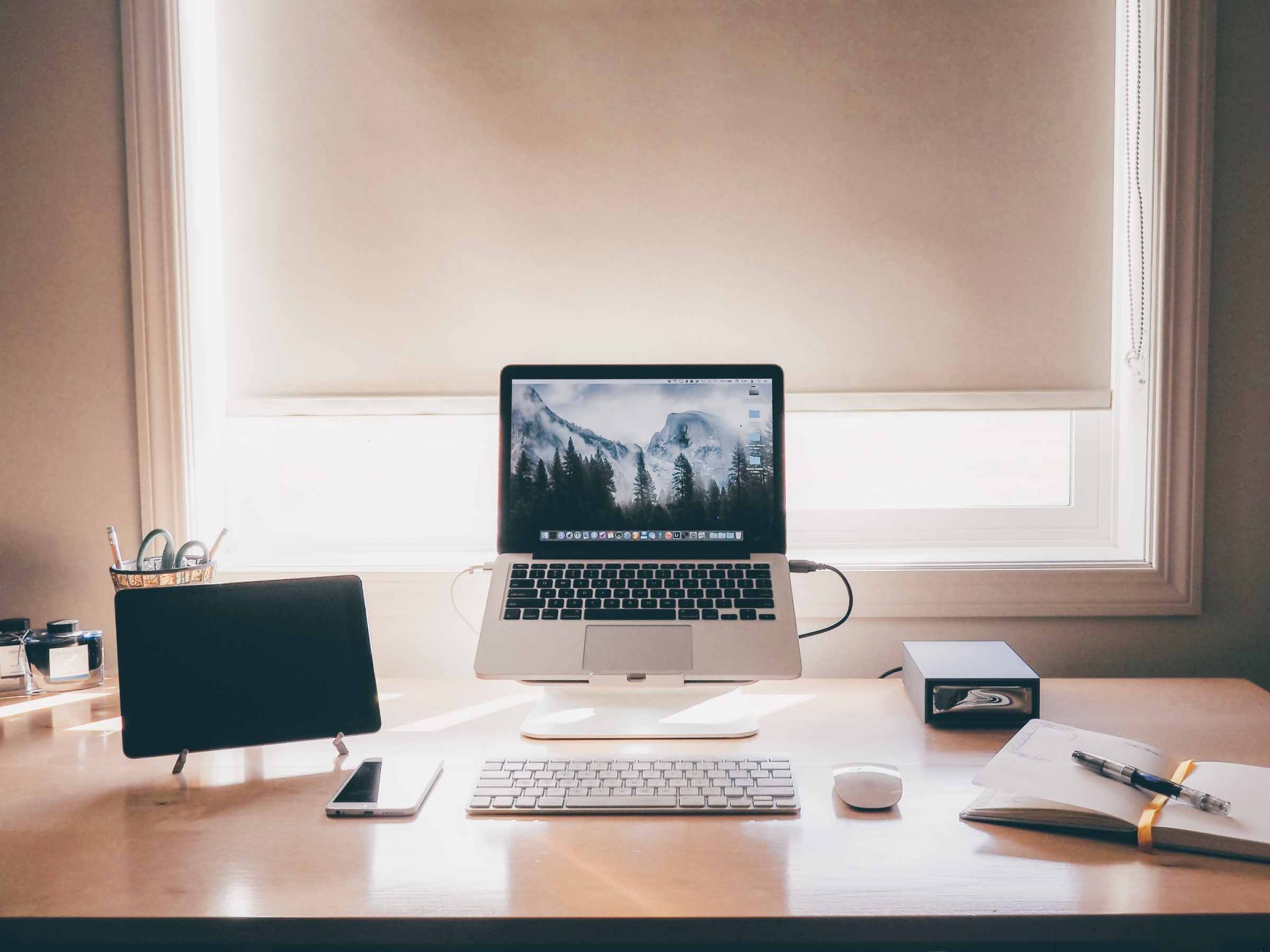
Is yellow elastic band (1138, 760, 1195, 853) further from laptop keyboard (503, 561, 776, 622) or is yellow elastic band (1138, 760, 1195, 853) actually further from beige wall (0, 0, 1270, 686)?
beige wall (0, 0, 1270, 686)

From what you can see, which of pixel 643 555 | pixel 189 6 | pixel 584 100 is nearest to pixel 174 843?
pixel 643 555

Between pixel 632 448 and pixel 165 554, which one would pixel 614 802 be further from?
pixel 165 554

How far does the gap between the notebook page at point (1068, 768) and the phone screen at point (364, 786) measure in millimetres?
679

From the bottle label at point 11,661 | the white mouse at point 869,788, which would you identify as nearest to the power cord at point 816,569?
the white mouse at point 869,788

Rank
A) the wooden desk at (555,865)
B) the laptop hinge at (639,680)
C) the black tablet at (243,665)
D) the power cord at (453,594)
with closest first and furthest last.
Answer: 1. the wooden desk at (555,865)
2. the black tablet at (243,665)
3. the laptop hinge at (639,680)
4. the power cord at (453,594)

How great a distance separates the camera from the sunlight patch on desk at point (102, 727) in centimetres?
115

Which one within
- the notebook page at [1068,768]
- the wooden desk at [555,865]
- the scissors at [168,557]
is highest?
the scissors at [168,557]

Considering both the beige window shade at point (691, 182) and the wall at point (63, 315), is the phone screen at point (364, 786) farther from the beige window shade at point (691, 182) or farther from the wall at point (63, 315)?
the wall at point (63, 315)

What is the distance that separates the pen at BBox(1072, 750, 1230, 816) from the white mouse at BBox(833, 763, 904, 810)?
23cm

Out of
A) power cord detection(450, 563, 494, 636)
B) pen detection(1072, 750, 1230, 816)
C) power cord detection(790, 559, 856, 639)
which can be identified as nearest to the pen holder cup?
power cord detection(450, 563, 494, 636)

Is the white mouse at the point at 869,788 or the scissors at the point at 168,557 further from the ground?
the scissors at the point at 168,557

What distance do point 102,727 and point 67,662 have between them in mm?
212

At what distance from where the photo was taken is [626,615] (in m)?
1.20

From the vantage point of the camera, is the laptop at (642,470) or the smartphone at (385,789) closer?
the smartphone at (385,789)
